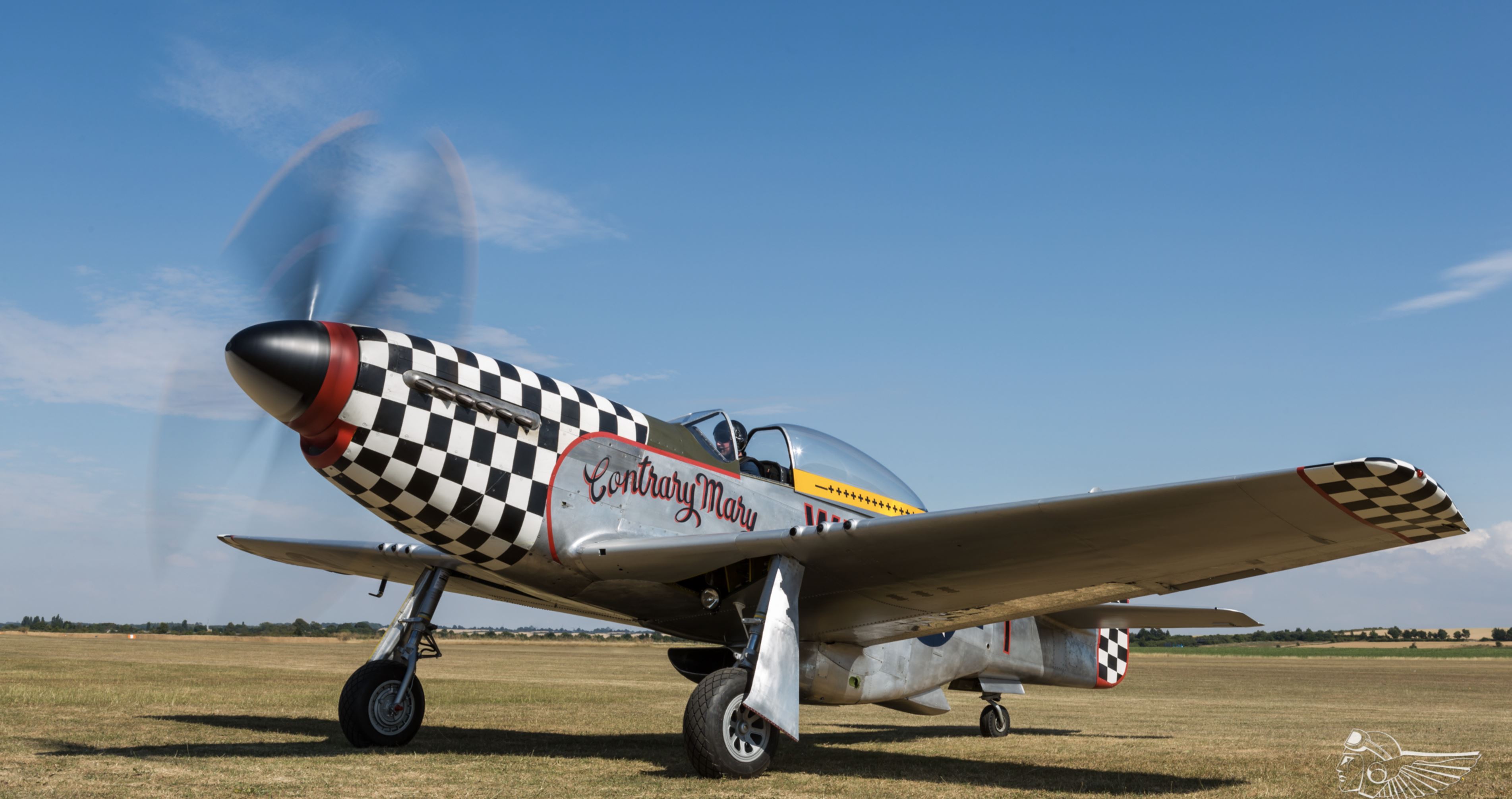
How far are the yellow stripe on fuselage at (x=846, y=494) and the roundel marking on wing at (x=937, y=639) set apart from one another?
3.98 feet

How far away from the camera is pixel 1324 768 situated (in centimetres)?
696

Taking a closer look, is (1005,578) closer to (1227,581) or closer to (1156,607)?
(1227,581)

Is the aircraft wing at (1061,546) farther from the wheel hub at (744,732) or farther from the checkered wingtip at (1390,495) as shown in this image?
the wheel hub at (744,732)

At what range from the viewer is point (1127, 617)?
11.0 metres

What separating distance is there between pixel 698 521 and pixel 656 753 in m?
1.96

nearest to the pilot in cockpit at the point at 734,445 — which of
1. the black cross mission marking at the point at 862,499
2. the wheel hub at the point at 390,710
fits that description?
the black cross mission marking at the point at 862,499

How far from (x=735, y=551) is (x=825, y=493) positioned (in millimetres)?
1877

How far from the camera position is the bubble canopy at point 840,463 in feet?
27.0

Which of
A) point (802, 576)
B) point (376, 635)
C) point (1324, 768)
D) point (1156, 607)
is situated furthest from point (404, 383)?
point (376, 635)

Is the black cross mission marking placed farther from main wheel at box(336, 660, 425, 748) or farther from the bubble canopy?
main wheel at box(336, 660, 425, 748)

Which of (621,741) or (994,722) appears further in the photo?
(994,722)

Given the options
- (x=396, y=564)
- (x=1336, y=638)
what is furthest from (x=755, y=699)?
(x=1336, y=638)

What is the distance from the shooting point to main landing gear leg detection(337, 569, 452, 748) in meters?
7.22

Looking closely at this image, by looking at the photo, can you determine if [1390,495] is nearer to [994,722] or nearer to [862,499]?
[862,499]
